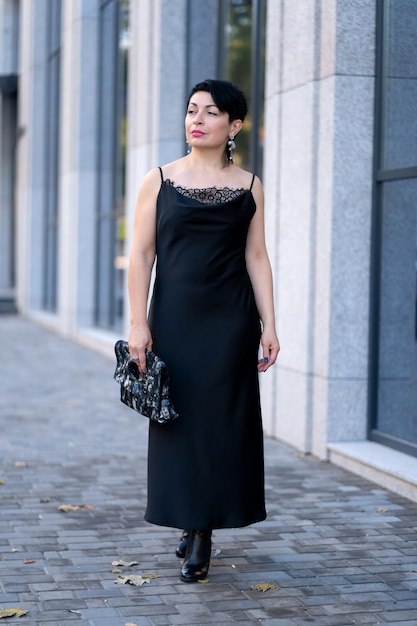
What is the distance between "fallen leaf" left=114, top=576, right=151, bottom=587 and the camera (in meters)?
4.49

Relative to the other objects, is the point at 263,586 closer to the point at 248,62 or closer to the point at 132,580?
the point at 132,580

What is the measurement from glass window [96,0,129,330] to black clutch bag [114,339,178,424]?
1059cm

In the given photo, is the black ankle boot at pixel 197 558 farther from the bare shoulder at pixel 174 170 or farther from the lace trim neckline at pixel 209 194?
the bare shoulder at pixel 174 170

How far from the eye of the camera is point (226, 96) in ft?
14.7

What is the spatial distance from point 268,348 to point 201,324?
1.09 ft

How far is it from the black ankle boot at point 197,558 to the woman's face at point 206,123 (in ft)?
5.39

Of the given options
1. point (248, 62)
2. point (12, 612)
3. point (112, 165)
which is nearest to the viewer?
point (12, 612)

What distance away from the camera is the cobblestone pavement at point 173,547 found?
13.7ft

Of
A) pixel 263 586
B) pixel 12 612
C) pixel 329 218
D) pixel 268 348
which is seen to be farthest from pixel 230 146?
pixel 329 218

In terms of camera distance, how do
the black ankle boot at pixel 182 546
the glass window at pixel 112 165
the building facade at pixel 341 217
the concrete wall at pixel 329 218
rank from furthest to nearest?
the glass window at pixel 112 165, the concrete wall at pixel 329 218, the building facade at pixel 341 217, the black ankle boot at pixel 182 546

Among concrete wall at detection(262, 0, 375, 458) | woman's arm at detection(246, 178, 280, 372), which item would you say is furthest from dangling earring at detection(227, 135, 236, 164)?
concrete wall at detection(262, 0, 375, 458)

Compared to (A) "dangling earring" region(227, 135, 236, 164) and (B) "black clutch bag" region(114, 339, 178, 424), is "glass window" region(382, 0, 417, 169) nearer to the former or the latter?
(A) "dangling earring" region(227, 135, 236, 164)

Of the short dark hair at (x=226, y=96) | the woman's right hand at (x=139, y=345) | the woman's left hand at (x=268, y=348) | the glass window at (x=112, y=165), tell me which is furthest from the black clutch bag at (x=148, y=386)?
the glass window at (x=112, y=165)

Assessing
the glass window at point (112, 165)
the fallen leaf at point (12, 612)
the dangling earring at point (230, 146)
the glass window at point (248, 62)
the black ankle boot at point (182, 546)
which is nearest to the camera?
the fallen leaf at point (12, 612)
